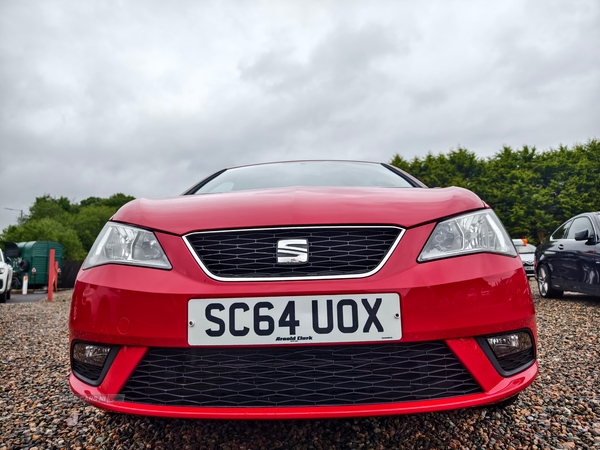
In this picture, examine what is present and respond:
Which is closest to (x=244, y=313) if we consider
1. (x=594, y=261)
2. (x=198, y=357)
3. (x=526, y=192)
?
(x=198, y=357)

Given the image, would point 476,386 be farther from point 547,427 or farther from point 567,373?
point 567,373

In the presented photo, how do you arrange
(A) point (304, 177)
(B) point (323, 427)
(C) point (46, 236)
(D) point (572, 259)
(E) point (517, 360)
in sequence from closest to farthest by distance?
1. (E) point (517, 360)
2. (B) point (323, 427)
3. (A) point (304, 177)
4. (D) point (572, 259)
5. (C) point (46, 236)

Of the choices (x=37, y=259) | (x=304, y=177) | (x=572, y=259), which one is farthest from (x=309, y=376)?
(x=37, y=259)

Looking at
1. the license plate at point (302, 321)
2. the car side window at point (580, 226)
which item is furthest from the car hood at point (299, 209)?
the car side window at point (580, 226)

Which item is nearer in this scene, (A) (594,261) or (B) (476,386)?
(B) (476,386)

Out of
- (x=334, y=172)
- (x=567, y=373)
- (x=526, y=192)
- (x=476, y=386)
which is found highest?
(x=526, y=192)

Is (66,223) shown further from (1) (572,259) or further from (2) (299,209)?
(2) (299,209)

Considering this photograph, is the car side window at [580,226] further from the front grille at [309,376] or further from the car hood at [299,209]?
the front grille at [309,376]

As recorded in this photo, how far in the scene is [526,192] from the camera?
3253cm

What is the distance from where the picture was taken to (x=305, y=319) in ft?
4.76

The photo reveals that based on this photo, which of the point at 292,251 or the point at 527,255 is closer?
the point at 292,251

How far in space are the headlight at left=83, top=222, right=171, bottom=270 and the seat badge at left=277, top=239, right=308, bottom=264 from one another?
39 centimetres

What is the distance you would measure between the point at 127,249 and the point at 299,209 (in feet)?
2.12

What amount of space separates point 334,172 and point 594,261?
182 inches
